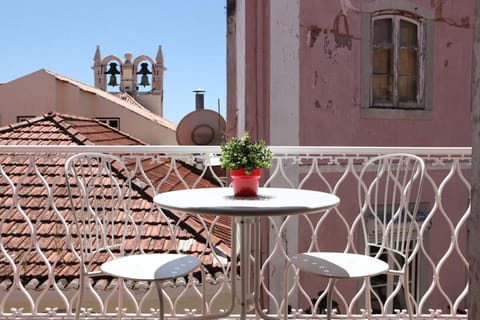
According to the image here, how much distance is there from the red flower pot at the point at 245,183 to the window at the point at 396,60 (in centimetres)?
414

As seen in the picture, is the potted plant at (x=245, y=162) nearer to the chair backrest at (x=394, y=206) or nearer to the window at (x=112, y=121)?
the chair backrest at (x=394, y=206)

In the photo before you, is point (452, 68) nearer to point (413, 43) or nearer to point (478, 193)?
point (413, 43)

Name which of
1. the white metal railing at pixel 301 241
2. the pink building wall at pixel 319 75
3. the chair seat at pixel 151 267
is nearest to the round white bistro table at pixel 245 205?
the chair seat at pixel 151 267

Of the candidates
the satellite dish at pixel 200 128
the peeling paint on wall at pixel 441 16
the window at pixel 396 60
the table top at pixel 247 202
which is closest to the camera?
the table top at pixel 247 202

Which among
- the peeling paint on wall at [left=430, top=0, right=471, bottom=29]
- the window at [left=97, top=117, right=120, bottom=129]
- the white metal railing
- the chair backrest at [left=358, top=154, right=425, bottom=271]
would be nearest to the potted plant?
the chair backrest at [left=358, top=154, right=425, bottom=271]

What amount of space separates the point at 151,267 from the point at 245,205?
22.3 inches

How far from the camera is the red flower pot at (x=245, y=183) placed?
2.17 meters

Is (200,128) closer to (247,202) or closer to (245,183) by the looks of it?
(245,183)

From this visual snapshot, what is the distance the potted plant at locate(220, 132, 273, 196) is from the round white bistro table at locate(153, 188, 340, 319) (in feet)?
0.19

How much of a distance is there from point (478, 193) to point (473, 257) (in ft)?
0.36

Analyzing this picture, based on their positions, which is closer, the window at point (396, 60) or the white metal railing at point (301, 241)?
the white metal railing at point (301, 241)

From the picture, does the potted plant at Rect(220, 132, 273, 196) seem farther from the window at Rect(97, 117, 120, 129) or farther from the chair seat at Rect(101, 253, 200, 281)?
the window at Rect(97, 117, 120, 129)

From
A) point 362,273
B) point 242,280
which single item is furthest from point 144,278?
point 362,273

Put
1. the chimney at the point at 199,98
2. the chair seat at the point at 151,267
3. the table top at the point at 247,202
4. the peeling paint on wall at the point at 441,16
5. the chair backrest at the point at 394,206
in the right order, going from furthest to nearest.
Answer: the chimney at the point at 199,98 < the peeling paint on wall at the point at 441,16 < the chair backrest at the point at 394,206 < the chair seat at the point at 151,267 < the table top at the point at 247,202
